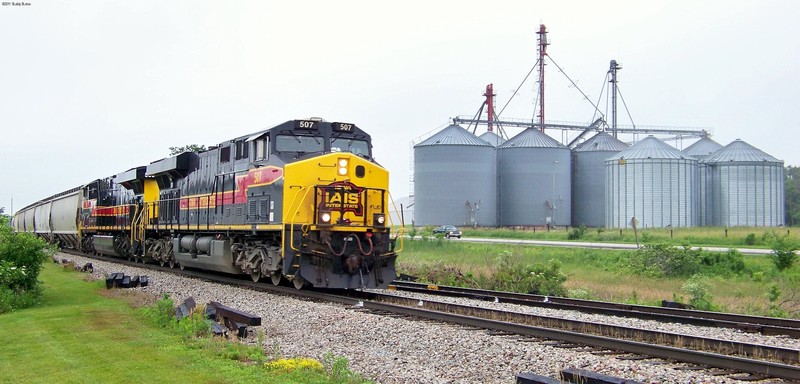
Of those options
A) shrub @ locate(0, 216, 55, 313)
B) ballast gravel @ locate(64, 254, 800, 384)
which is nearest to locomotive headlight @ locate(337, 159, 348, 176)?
ballast gravel @ locate(64, 254, 800, 384)

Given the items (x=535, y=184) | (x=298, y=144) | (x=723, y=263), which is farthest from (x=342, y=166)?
(x=535, y=184)

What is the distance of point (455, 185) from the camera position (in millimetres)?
Result: 59094

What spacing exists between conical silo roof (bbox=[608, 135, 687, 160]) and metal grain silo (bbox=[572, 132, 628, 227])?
21.5 ft

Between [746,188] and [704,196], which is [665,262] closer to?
[704,196]

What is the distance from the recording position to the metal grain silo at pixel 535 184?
61.2m

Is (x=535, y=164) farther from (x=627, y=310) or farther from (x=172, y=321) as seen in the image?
(x=172, y=321)

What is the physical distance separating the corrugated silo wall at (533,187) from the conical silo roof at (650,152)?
6.17 m

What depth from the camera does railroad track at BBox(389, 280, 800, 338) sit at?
10156 millimetres

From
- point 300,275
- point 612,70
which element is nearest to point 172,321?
point 300,275

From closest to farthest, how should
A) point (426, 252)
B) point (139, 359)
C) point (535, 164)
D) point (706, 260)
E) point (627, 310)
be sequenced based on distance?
point (139, 359)
point (627, 310)
point (706, 260)
point (426, 252)
point (535, 164)

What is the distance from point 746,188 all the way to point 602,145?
13095 mm

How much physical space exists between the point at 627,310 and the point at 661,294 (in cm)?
634

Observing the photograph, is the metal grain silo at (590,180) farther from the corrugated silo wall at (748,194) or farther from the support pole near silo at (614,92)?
the corrugated silo wall at (748,194)

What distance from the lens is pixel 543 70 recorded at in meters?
66.7
